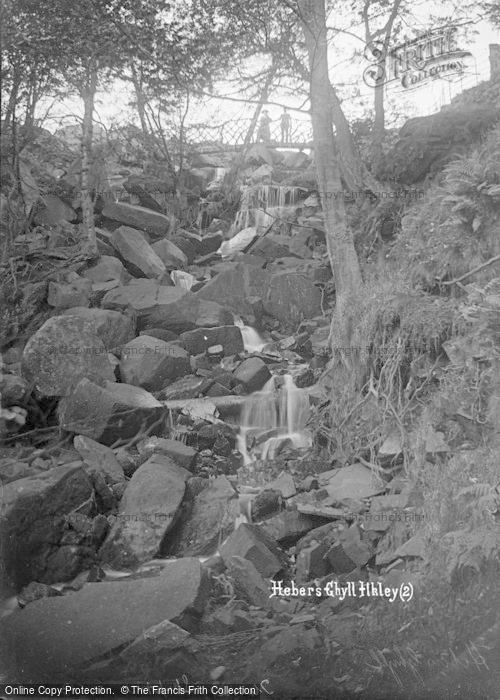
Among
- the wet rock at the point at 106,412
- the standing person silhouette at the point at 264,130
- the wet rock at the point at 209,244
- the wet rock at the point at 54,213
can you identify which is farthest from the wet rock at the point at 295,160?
the wet rock at the point at 106,412

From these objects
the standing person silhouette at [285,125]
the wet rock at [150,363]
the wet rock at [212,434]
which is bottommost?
the wet rock at [212,434]

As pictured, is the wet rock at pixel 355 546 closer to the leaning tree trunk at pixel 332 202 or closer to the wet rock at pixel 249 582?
the wet rock at pixel 249 582

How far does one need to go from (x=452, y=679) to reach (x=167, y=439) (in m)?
4.40

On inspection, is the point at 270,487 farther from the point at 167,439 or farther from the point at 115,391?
the point at 115,391

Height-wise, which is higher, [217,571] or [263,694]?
[217,571]

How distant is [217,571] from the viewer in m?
4.68

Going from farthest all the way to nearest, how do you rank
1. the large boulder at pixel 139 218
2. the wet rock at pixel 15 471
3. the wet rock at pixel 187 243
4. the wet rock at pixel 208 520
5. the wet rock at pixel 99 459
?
the wet rock at pixel 187 243, the large boulder at pixel 139 218, the wet rock at pixel 99 459, the wet rock at pixel 208 520, the wet rock at pixel 15 471

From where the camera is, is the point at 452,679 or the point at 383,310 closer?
the point at 452,679

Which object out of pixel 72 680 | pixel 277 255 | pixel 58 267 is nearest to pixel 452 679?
pixel 72 680

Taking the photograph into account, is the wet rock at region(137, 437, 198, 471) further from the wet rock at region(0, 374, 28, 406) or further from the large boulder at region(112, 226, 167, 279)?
the large boulder at region(112, 226, 167, 279)

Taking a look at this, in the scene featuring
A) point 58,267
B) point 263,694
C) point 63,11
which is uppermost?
point 63,11

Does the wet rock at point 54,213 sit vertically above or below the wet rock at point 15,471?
above

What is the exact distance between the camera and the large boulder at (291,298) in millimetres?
10406

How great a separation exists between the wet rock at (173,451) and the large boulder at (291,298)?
434 cm
